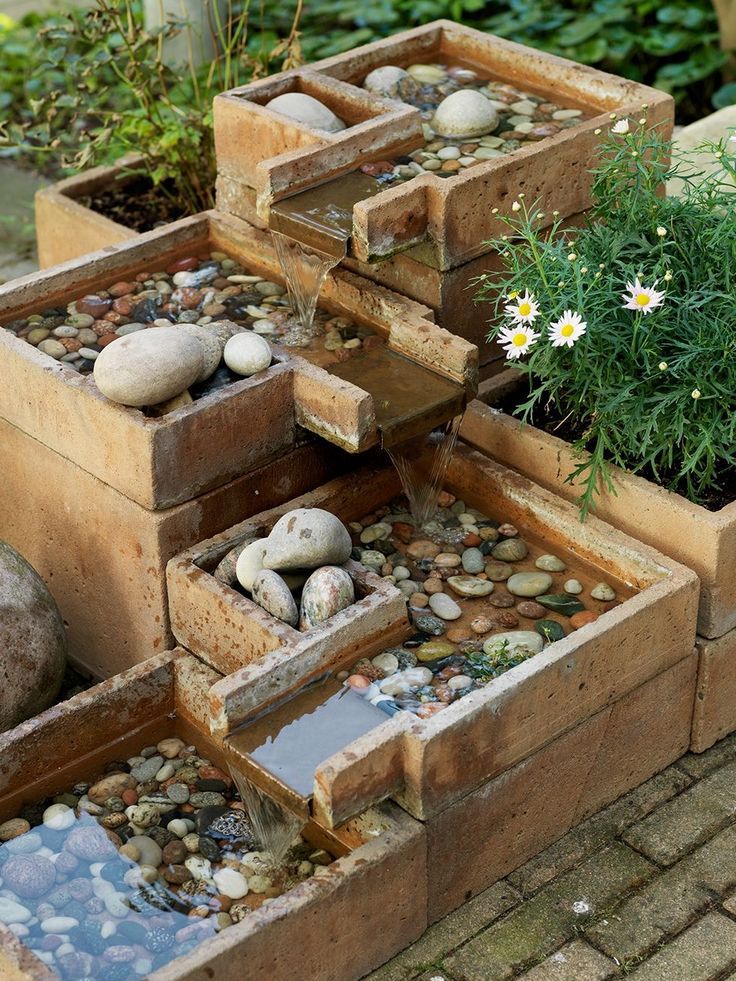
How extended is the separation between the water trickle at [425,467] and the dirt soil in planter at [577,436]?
205 millimetres

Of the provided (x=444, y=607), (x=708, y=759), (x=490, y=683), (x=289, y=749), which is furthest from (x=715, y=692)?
(x=289, y=749)

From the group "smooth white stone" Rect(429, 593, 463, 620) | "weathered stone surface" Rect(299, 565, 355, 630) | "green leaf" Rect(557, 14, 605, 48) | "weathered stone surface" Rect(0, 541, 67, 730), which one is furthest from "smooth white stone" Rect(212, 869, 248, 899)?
"green leaf" Rect(557, 14, 605, 48)

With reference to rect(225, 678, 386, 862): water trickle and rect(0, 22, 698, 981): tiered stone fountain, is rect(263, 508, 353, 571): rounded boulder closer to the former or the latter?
rect(0, 22, 698, 981): tiered stone fountain

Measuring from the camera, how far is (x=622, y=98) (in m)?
4.80

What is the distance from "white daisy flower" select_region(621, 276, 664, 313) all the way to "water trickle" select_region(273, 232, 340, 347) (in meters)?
0.96

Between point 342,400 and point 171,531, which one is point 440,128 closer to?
point 342,400

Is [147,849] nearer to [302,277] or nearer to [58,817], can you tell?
[58,817]

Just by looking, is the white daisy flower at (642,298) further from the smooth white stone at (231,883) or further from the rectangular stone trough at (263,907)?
the smooth white stone at (231,883)

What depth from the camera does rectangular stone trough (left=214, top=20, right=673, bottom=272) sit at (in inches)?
164

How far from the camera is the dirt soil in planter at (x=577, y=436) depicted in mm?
3928

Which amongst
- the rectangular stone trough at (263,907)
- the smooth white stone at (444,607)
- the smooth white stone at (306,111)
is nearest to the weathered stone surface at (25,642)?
the rectangular stone trough at (263,907)

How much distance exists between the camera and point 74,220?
555 centimetres

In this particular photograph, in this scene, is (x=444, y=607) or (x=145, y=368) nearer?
(x=145, y=368)

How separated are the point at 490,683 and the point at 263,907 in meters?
0.68
